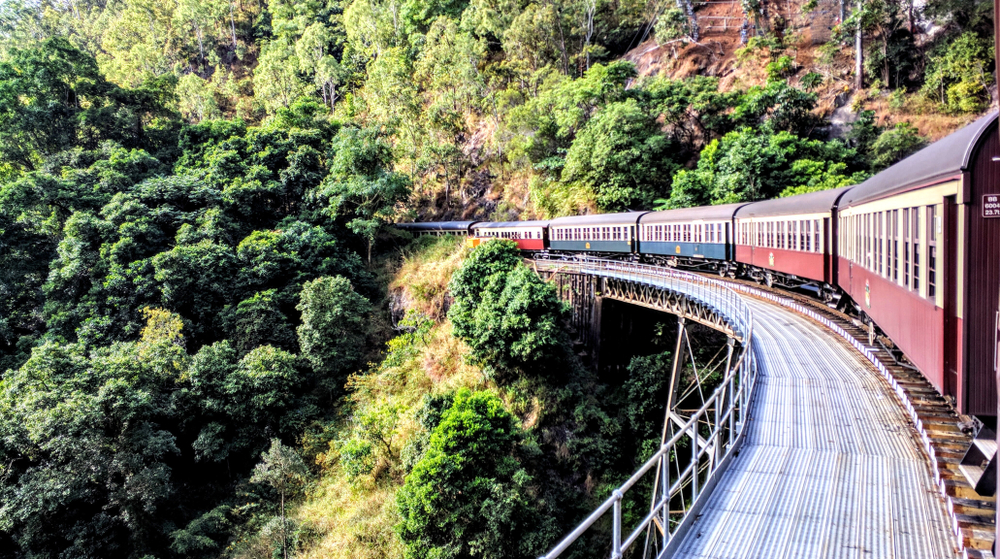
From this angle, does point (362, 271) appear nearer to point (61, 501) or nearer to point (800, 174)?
point (61, 501)

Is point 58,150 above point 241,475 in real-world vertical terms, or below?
above

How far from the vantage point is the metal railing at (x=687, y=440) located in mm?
3864

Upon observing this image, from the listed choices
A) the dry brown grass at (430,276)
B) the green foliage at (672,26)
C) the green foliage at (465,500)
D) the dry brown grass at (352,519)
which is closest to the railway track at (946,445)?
the green foliage at (465,500)

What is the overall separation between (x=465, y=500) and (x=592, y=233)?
13.7 m

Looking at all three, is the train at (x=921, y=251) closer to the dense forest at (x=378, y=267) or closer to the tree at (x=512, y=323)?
the tree at (x=512, y=323)

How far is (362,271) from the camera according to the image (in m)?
28.2

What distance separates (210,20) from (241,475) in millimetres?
60371

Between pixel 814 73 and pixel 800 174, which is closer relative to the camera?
pixel 800 174

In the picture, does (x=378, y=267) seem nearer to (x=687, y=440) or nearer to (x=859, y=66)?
(x=687, y=440)

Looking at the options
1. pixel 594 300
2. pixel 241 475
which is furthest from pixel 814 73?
pixel 241 475

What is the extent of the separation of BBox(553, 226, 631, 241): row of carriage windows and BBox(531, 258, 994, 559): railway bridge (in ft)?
39.1

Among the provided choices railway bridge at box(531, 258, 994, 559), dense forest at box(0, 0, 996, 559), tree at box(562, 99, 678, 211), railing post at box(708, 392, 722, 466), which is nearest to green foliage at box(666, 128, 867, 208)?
dense forest at box(0, 0, 996, 559)

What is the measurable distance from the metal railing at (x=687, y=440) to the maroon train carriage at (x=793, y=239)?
1.94m

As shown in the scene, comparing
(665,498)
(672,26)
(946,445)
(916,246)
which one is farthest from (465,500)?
(672,26)
